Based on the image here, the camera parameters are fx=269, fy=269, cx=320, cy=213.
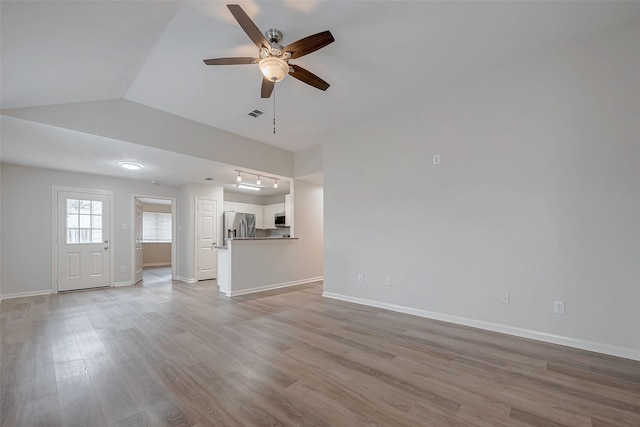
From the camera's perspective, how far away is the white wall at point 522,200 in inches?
102

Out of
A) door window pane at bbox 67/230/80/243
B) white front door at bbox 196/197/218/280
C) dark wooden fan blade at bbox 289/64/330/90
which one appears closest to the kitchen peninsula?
white front door at bbox 196/197/218/280

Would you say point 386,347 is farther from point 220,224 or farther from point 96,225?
point 96,225

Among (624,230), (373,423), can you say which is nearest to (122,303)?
(373,423)

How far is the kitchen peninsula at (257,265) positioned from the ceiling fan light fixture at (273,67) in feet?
11.1

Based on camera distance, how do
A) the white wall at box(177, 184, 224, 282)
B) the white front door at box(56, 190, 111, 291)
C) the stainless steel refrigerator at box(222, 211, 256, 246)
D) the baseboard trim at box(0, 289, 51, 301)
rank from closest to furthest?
the baseboard trim at box(0, 289, 51, 301) → the white front door at box(56, 190, 111, 291) → the white wall at box(177, 184, 224, 282) → the stainless steel refrigerator at box(222, 211, 256, 246)

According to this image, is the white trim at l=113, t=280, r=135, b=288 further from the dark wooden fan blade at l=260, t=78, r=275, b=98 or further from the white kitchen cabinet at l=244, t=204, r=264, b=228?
the dark wooden fan blade at l=260, t=78, r=275, b=98

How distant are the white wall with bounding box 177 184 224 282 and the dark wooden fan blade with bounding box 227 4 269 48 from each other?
543cm

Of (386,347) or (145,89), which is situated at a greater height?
(145,89)

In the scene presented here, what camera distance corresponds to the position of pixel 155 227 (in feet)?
34.4

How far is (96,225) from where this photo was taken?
19.8 feet

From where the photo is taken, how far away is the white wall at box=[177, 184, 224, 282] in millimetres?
6758

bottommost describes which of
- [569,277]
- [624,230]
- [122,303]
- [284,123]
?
[122,303]

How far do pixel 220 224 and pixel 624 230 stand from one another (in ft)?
24.2

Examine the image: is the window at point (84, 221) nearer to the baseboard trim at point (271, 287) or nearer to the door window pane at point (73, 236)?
the door window pane at point (73, 236)
